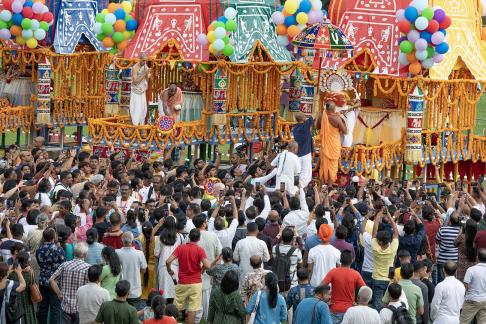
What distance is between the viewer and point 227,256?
1591 cm

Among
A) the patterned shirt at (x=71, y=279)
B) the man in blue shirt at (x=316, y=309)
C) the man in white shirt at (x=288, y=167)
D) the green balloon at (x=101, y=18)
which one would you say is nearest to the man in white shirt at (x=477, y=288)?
the man in blue shirt at (x=316, y=309)

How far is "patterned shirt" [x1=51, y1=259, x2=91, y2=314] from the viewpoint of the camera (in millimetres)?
15555

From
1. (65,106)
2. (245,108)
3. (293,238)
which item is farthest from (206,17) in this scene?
(293,238)

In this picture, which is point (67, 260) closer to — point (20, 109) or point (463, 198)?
point (463, 198)

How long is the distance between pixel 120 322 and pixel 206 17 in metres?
15.6

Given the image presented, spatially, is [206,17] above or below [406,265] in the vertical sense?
above

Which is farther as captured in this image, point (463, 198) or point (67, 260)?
point (463, 198)

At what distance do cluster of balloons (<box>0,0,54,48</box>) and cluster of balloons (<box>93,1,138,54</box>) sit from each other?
60.4 inches

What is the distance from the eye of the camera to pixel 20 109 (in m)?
30.7

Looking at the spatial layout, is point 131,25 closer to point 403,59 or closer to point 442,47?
point 403,59

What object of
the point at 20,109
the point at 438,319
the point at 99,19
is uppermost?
the point at 99,19

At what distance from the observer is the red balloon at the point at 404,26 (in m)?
26.7

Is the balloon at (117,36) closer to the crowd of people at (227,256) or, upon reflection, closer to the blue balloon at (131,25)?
the blue balloon at (131,25)

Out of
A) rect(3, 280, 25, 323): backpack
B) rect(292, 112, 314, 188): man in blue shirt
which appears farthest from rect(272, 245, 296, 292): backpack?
rect(292, 112, 314, 188): man in blue shirt
